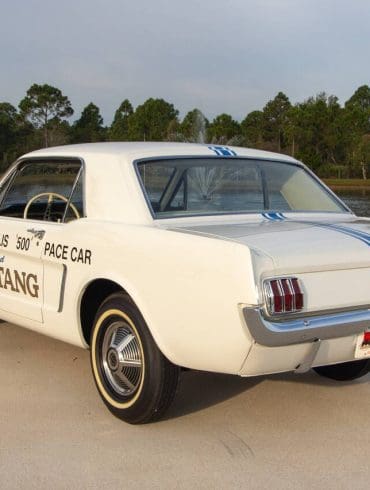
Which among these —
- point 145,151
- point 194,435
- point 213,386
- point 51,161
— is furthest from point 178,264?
point 51,161

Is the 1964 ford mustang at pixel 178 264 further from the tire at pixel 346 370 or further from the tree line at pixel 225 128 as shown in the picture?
the tree line at pixel 225 128

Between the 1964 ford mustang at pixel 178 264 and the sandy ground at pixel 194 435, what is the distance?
0.21 meters

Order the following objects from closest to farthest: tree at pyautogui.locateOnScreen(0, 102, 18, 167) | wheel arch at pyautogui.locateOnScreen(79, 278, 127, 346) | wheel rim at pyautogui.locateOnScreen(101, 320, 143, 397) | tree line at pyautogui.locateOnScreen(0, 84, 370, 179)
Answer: wheel rim at pyautogui.locateOnScreen(101, 320, 143, 397), wheel arch at pyautogui.locateOnScreen(79, 278, 127, 346), tree line at pyautogui.locateOnScreen(0, 84, 370, 179), tree at pyautogui.locateOnScreen(0, 102, 18, 167)

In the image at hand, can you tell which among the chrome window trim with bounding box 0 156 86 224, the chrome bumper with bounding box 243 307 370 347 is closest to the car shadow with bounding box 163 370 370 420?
the chrome bumper with bounding box 243 307 370 347

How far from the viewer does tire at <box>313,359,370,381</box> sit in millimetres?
4469

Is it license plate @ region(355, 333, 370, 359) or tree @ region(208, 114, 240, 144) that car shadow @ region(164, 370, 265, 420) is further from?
tree @ region(208, 114, 240, 144)

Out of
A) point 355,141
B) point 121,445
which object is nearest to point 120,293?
point 121,445

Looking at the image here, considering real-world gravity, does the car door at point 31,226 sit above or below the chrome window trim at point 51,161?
below

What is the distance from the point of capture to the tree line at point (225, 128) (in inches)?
1864

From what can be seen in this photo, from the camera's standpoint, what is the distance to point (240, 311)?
10.4 ft

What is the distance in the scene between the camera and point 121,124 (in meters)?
72.6

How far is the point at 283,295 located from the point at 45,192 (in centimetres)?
238

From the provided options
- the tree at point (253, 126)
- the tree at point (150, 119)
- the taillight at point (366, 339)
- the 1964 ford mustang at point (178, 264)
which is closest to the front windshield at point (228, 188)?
the 1964 ford mustang at point (178, 264)

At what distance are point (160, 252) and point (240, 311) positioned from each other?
0.58 m
